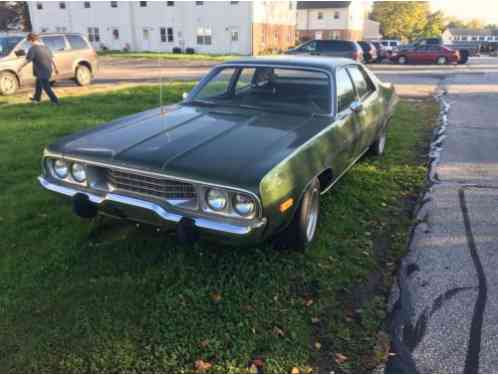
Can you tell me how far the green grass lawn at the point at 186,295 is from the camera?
8.10 ft

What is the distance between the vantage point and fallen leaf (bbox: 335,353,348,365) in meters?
2.45

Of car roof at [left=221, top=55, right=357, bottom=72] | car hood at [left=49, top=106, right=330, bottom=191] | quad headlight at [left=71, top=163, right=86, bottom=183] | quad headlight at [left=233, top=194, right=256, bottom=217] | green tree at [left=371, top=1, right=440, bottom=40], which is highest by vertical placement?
green tree at [left=371, top=1, right=440, bottom=40]

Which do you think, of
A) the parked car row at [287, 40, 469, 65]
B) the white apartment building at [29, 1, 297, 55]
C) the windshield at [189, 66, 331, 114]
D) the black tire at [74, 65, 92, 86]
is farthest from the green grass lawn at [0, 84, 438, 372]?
the white apartment building at [29, 1, 297, 55]

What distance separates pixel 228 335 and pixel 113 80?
570 inches

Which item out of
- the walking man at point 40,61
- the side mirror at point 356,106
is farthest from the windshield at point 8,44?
the side mirror at point 356,106

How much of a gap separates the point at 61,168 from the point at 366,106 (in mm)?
3254

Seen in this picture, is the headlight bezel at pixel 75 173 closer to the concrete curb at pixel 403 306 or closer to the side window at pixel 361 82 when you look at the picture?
the concrete curb at pixel 403 306

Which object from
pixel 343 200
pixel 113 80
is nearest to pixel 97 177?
pixel 343 200

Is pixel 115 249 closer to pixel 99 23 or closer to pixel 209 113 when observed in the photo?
pixel 209 113

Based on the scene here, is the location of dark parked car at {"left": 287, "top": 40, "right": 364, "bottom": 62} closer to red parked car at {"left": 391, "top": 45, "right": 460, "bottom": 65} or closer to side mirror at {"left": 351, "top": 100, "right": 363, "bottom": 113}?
red parked car at {"left": 391, "top": 45, "right": 460, "bottom": 65}

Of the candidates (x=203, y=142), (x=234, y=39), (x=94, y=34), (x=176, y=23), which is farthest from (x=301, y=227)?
(x=94, y=34)

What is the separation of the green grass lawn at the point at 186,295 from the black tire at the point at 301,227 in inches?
5.0

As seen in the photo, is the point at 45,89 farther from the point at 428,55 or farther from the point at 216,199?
the point at 428,55

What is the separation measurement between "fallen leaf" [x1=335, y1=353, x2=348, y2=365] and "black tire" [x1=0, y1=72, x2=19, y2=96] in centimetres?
1153
